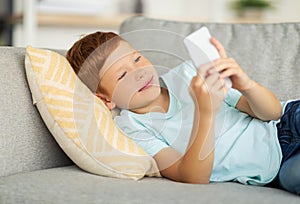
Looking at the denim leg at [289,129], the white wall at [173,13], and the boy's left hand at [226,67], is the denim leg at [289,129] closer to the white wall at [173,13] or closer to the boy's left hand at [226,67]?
the boy's left hand at [226,67]

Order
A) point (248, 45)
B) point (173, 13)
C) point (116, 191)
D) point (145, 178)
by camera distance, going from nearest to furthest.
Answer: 1. point (116, 191)
2. point (145, 178)
3. point (248, 45)
4. point (173, 13)

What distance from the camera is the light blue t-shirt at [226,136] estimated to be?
1.43 metres

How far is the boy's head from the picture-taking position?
1461mm

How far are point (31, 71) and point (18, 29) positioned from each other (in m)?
2.29

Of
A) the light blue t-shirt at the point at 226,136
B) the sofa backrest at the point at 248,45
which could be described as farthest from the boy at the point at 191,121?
the sofa backrest at the point at 248,45

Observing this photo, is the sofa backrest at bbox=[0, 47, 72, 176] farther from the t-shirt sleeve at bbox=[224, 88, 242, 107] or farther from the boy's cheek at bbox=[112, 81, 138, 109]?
the t-shirt sleeve at bbox=[224, 88, 242, 107]

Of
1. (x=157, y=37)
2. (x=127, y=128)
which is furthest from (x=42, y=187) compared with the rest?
(x=157, y=37)

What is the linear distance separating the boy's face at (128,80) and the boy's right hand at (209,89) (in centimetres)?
23

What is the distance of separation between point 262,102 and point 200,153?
23cm

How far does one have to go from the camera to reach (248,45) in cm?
175

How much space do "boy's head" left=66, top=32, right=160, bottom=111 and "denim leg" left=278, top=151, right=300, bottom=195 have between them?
379 mm

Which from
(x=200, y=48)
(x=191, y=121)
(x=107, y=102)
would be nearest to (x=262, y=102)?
(x=191, y=121)

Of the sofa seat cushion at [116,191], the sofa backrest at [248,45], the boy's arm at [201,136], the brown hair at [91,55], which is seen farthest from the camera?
the sofa backrest at [248,45]

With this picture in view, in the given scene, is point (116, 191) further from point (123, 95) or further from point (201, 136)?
point (123, 95)
